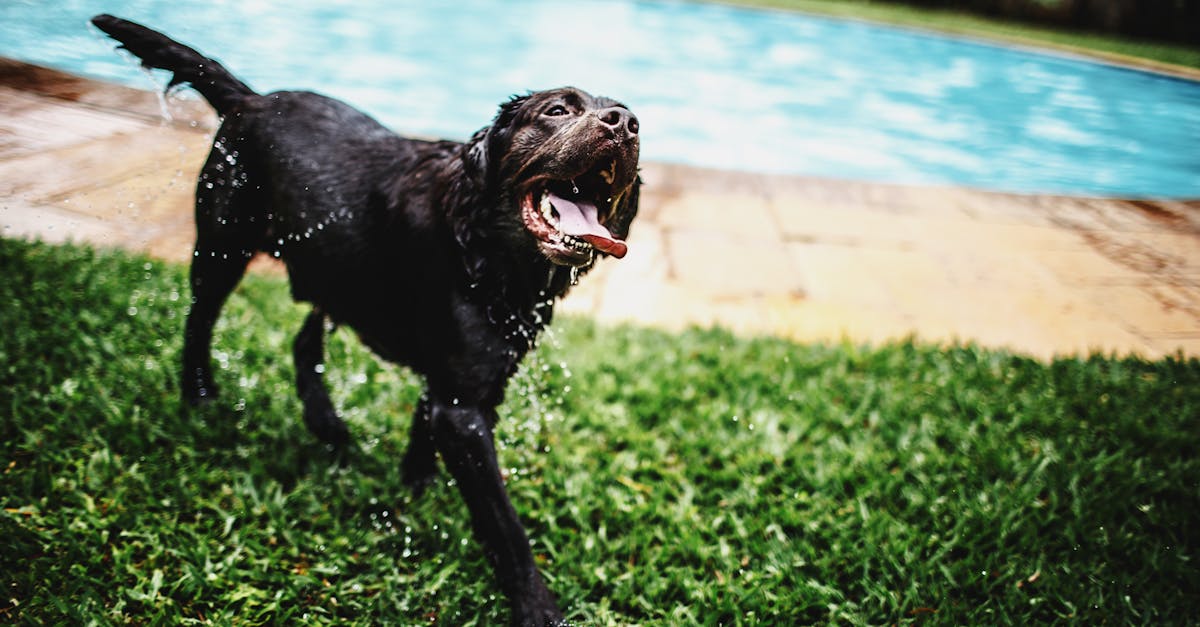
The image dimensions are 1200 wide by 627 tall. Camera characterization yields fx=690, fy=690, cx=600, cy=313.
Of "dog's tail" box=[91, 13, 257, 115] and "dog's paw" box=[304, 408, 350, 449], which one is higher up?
"dog's tail" box=[91, 13, 257, 115]

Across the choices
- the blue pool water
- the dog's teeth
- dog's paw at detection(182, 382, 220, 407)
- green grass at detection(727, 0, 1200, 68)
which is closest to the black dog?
the dog's teeth

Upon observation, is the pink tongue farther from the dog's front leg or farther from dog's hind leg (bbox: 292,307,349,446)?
dog's hind leg (bbox: 292,307,349,446)

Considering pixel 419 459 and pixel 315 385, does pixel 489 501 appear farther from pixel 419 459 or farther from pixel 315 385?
pixel 315 385

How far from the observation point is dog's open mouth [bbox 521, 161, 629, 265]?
6.15ft

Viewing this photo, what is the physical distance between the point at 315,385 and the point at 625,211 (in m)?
1.78

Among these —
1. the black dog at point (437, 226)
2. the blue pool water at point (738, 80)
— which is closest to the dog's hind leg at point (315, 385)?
the black dog at point (437, 226)

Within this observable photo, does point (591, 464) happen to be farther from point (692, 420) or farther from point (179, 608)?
point (179, 608)

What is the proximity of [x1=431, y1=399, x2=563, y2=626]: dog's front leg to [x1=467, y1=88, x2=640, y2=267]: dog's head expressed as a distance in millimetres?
604

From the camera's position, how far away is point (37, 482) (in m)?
2.54

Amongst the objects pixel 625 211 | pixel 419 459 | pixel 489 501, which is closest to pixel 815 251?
pixel 625 211

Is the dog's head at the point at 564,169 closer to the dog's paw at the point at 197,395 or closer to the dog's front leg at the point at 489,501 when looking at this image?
the dog's front leg at the point at 489,501

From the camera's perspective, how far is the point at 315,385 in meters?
3.09

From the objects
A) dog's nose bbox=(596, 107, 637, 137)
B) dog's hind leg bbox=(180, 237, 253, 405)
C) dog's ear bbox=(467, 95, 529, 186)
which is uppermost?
dog's nose bbox=(596, 107, 637, 137)

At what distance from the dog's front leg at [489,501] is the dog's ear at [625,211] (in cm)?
70
